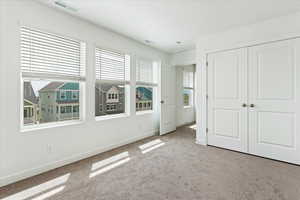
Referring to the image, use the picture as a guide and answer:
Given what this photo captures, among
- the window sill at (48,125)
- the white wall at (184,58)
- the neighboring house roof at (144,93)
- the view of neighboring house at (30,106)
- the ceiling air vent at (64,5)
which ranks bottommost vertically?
the window sill at (48,125)

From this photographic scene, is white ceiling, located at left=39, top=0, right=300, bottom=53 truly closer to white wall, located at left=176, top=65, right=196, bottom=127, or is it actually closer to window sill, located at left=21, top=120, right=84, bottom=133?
window sill, located at left=21, top=120, right=84, bottom=133

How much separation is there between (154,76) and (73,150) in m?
2.83

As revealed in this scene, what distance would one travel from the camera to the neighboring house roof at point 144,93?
4.21m

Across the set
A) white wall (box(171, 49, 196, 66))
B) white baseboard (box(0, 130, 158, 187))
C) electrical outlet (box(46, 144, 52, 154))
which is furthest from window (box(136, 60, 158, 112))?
electrical outlet (box(46, 144, 52, 154))

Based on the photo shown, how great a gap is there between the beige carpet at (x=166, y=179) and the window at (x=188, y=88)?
327 centimetres

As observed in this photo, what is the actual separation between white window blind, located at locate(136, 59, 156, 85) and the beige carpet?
6.33 feet

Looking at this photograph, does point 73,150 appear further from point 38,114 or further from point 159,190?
point 159,190

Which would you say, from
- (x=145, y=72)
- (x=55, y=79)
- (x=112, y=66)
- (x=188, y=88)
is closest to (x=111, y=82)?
(x=112, y=66)

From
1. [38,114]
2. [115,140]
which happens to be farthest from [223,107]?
[38,114]

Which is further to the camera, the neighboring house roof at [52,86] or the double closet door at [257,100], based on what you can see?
the double closet door at [257,100]

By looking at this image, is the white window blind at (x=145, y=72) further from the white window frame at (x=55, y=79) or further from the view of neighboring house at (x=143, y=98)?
the white window frame at (x=55, y=79)

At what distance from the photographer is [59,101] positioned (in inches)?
104

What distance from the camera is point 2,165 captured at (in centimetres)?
195

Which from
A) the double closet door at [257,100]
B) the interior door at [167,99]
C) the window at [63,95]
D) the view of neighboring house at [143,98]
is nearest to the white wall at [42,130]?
the window at [63,95]
